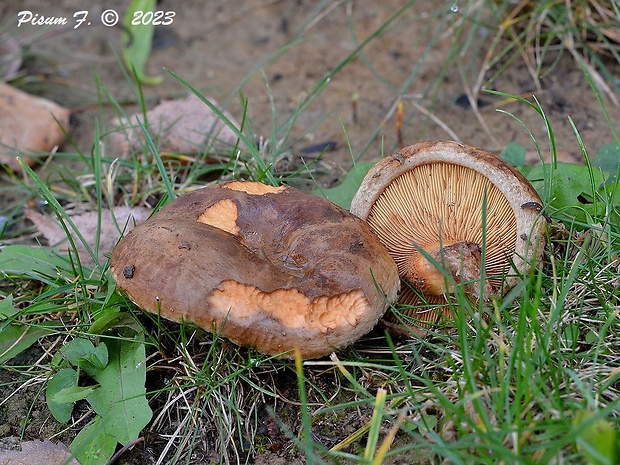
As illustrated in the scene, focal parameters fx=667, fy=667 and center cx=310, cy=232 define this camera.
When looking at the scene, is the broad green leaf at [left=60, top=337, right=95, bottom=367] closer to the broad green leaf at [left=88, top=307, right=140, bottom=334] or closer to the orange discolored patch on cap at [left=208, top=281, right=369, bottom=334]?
the broad green leaf at [left=88, top=307, right=140, bottom=334]

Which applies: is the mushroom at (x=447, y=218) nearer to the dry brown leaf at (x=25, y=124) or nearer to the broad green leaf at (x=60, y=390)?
the broad green leaf at (x=60, y=390)

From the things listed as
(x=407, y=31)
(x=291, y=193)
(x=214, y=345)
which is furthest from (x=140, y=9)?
(x=214, y=345)

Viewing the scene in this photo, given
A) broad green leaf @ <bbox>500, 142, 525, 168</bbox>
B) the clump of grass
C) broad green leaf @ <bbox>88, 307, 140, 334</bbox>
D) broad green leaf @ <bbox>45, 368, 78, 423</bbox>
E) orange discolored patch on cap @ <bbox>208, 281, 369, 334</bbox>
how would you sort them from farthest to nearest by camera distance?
the clump of grass < broad green leaf @ <bbox>500, 142, 525, 168</bbox> < broad green leaf @ <bbox>88, 307, 140, 334</bbox> < broad green leaf @ <bbox>45, 368, 78, 423</bbox> < orange discolored patch on cap @ <bbox>208, 281, 369, 334</bbox>

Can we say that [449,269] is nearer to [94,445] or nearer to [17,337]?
[94,445]

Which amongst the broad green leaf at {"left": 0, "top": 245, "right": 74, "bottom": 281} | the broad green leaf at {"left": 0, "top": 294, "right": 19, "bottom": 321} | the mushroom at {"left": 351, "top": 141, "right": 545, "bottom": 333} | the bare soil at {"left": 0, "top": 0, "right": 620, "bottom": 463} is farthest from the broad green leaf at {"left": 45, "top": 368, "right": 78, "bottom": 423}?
the bare soil at {"left": 0, "top": 0, "right": 620, "bottom": 463}

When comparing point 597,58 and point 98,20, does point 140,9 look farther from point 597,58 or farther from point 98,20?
point 597,58

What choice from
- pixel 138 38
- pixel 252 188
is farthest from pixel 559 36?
pixel 138 38

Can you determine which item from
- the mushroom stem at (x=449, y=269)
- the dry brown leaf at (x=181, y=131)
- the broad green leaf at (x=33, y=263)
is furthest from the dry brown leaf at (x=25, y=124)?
the mushroom stem at (x=449, y=269)
